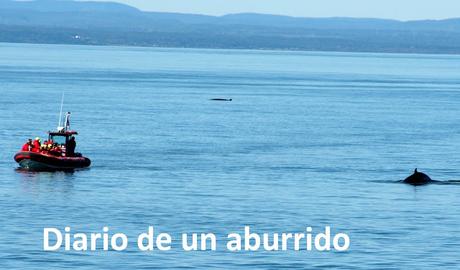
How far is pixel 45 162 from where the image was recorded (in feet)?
237

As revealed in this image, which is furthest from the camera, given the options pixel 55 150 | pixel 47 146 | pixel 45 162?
pixel 55 150

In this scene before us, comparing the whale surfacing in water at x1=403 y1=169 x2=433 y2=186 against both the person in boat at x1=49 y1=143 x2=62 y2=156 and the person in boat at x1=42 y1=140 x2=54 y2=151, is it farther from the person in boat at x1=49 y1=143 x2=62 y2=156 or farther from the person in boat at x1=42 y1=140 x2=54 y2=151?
the person in boat at x1=42 y1=140 x2=54 y2=151

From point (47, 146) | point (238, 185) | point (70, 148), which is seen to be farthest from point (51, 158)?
point (238, 185)

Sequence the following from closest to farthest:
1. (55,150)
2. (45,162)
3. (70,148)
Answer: (45,162), (55,150), (70,148)

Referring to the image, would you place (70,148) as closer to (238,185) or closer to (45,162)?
(45,162)

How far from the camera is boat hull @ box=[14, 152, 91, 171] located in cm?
7188

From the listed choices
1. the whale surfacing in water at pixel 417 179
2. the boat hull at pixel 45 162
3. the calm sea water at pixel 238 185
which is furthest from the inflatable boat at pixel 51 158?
the whale surfacing in water at pixel 417 179

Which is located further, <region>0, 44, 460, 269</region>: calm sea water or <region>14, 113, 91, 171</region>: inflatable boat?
<region>14, 113, 91, 171</region>: inflatable boat

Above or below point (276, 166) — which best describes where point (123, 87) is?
above

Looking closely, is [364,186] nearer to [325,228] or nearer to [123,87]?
[325,228]

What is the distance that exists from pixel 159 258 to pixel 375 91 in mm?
151124

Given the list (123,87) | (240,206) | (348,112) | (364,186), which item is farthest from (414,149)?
(123,87)

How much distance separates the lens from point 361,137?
103312 mm

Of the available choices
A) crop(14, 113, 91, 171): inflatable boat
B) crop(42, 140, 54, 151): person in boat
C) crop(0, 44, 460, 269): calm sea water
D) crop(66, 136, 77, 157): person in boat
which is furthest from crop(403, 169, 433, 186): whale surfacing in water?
crop(42, 140, 54, 151): person in boat
